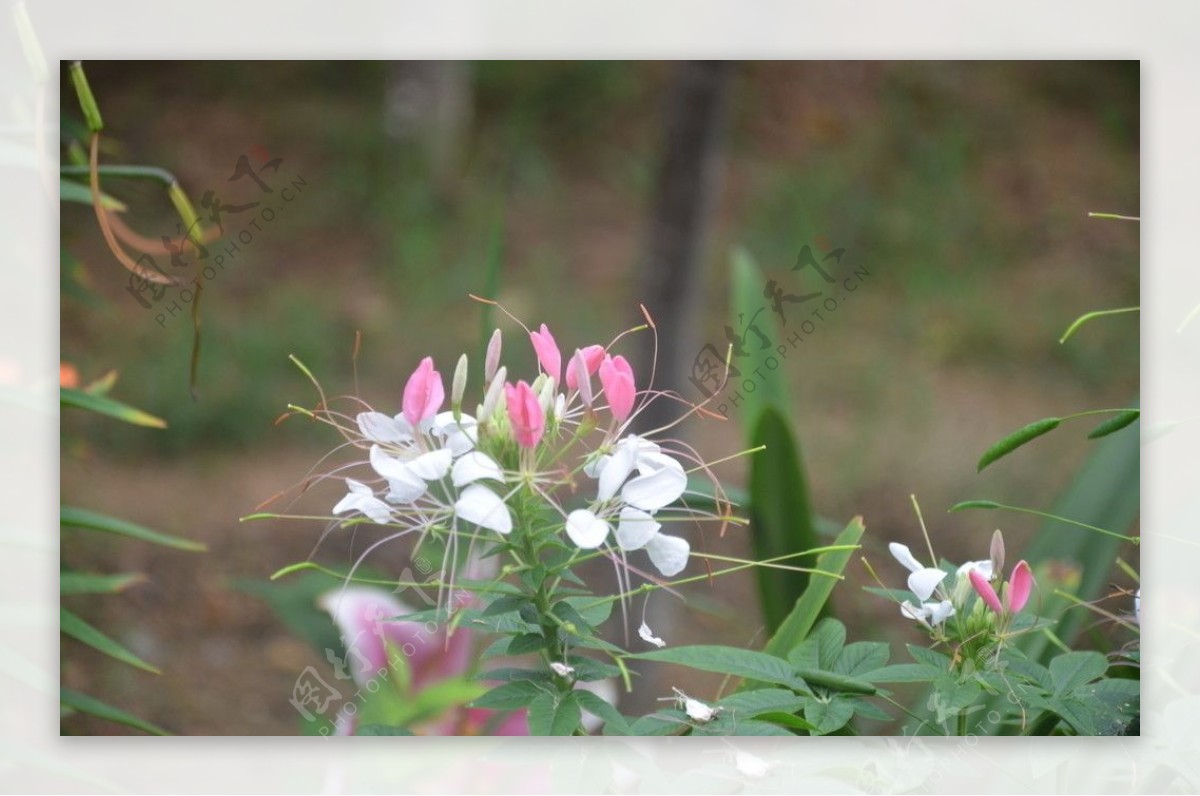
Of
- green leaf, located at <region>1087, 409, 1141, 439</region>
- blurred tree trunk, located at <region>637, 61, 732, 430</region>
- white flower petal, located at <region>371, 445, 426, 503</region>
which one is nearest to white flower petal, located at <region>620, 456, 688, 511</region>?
white flower petal, located at <region>371, 445, 426, 503</region>

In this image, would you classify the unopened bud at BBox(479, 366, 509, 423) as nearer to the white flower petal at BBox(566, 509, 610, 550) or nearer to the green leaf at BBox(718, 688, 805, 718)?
the white flower petal at BBox(566, 509, 610, 550)

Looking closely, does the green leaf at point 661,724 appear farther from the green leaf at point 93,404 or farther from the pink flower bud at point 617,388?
the green leaf at point 93,404

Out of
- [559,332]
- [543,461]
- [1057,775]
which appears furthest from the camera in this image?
[559,332]

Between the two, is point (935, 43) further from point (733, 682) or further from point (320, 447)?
point (320, 447)

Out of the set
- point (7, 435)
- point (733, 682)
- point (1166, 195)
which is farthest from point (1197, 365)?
point (7, 435)

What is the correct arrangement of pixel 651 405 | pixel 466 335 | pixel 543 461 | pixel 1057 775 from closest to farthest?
pixel 543 461 → pixel 1057 775 → pixel 651 405 → pixel 466 335

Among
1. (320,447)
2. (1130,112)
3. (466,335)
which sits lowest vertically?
(320,447)
